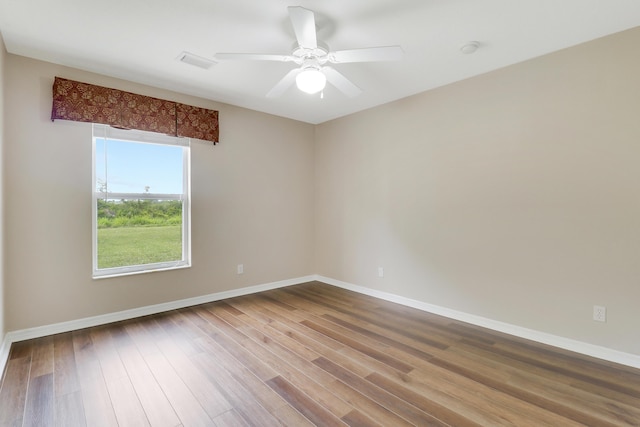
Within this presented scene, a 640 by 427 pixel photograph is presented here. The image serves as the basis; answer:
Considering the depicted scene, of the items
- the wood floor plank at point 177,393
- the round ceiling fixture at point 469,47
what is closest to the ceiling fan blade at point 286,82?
the round ceiling fixture at point 469,47

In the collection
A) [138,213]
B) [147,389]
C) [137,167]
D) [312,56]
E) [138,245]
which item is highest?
[312,56]

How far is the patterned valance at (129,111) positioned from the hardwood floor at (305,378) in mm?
2134

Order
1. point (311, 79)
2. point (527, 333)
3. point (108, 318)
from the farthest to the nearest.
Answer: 1. point (108, 318)
2. point (527, 333)
3. point (311, 79)

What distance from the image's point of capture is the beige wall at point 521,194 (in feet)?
7.84

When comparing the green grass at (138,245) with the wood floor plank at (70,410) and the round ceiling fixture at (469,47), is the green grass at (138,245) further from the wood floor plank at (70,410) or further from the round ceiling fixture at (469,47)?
the round ceiling fixture at (469,47)

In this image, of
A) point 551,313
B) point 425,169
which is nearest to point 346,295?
point 425,169

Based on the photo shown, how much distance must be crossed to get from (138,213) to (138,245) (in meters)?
0.37

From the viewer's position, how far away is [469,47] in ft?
8.41

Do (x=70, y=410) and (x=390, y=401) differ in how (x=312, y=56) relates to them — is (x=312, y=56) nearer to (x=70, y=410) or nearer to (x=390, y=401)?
(x=390, y=401)

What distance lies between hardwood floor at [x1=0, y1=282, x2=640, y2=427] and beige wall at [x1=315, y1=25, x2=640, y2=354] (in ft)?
1.46

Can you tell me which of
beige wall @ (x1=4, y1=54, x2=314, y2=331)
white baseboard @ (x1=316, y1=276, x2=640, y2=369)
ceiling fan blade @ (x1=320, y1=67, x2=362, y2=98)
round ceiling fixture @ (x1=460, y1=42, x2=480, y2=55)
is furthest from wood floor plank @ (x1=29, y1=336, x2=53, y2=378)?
round ceiling fixture @ (x1=460, y1=42, x2=480, y2=55)

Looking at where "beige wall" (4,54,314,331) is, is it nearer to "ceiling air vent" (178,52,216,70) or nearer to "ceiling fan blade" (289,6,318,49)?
"ceiling air vent" (178,52,216,70)

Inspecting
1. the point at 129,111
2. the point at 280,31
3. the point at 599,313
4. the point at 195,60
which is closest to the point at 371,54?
the point at 280,31

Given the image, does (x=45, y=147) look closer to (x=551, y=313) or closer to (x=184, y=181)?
(x=184, y=181)
